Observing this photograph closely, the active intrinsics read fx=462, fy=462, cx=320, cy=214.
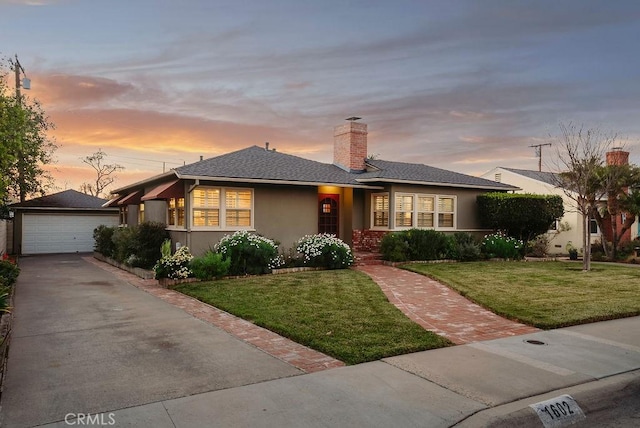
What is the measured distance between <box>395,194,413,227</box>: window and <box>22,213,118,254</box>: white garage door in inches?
735

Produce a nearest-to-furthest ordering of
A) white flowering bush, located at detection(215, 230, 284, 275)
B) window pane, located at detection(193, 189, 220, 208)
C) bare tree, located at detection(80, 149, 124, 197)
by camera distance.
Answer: white flowering bush, located at detection(215, 230, 284, 275)
window pane, located at detection(193, 189, 220, 208)
bare tree, located at detection(80, 149, 124, 197)

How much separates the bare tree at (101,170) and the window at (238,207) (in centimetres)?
3874

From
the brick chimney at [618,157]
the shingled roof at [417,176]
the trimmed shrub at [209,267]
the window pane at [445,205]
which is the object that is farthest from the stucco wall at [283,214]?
the brick chimney at [618,157]

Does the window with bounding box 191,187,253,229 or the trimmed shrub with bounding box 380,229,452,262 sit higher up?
the window with bounding box 191,187,253,229

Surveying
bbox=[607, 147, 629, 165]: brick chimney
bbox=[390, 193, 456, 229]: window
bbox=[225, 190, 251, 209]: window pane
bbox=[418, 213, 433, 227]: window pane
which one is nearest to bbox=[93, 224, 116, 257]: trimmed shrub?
bbox=[225, 190, 251, 209]: window pane

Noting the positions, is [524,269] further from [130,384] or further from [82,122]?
[82,122]

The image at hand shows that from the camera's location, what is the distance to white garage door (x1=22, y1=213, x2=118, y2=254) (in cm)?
2541

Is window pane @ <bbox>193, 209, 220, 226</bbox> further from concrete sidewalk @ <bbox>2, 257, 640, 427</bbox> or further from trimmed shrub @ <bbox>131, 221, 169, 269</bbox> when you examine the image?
concrete sidewalk @ <bbox>2, 257, 640, 427</bbox>

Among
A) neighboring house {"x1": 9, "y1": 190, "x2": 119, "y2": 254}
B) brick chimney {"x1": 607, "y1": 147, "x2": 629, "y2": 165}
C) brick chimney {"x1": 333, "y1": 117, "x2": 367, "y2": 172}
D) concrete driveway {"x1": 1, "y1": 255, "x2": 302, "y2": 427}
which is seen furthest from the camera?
neighboring house {"x1": 9, "y1": 190, "x2": 119, "y2": 254}

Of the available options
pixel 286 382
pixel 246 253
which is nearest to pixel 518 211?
pixel 246 253

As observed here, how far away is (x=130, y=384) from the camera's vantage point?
4.98 metres

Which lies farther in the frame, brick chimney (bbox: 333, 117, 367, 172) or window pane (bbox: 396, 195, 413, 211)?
brick chimney (bbox: 333, 117, 367, 172)

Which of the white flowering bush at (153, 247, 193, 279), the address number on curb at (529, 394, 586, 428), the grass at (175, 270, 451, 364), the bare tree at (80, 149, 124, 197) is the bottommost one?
the address number on curb at (529, 394, 586, 428)

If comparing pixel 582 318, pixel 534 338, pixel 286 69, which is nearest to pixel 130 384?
pixel 534 338
